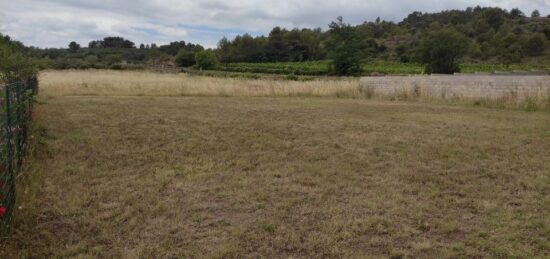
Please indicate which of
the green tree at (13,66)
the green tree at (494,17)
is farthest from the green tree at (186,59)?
the green tree at (13,66)

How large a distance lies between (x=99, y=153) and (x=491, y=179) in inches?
205

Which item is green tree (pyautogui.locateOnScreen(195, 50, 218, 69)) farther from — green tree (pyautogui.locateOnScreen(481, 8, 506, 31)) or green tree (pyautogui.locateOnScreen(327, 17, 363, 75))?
green tree (pyautogui.locateOnScreen(481, 8, 506, 31))

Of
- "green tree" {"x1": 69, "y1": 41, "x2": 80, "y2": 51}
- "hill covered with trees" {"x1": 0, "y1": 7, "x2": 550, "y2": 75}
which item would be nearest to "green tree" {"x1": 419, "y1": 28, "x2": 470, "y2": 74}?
"hill covered with trees" {"x1": 0, "y1": 7, "x2": 550, "y2": 75}

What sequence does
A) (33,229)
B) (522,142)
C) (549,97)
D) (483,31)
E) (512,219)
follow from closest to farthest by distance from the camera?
1. (33,229)
2. (512,219)
3. (522,142)
4. (549,97)
5. (483,31)

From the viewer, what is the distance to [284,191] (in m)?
5.03

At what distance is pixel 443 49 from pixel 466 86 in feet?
134

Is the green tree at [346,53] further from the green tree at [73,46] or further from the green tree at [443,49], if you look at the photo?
the green tree at [73,46]

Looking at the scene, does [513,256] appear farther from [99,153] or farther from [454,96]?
[454,96]

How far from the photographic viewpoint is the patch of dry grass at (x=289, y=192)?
3682 mm

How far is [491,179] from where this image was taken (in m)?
5.52

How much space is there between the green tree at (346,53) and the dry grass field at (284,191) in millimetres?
44662

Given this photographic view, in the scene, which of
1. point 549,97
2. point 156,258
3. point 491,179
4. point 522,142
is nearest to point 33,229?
point 156,258

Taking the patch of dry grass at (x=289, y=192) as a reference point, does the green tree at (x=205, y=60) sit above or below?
above

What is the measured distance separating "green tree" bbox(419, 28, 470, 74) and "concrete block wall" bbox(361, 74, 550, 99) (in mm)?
36268
